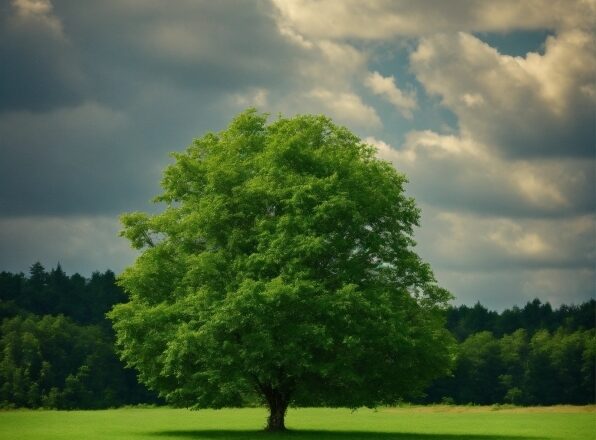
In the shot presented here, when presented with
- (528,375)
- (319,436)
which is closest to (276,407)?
(319,436)

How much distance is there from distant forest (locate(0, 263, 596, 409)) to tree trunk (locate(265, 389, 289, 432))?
289 ft

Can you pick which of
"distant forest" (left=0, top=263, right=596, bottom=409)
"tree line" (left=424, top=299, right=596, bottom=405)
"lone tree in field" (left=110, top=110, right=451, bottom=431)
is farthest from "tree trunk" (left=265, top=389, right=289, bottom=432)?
"tree line" (left=424, top=299, right=596, bottom=405)

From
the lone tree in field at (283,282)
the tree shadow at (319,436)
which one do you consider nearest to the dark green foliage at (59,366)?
the tree shadow at (319,436)

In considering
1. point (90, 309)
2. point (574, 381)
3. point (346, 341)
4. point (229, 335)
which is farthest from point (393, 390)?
point (90, 309)

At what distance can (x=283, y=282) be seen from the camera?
173 feet

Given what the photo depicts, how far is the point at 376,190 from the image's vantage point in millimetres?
57750

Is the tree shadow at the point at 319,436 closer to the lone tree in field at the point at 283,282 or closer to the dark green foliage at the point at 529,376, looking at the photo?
the lone tree in field at the point at 283,282

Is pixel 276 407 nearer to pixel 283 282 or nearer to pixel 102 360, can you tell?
pixel 283 282

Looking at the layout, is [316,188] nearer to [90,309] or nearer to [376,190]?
[376,190]

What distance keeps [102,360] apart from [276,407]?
10070cm

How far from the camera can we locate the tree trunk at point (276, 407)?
5856cm

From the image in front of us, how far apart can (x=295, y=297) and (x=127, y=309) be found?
1493cm

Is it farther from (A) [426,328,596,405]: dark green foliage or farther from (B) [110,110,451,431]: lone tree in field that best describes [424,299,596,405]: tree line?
(B) [110,110,451,431]: lone tree in field

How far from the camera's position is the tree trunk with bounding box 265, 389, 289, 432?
5856 centimetres
